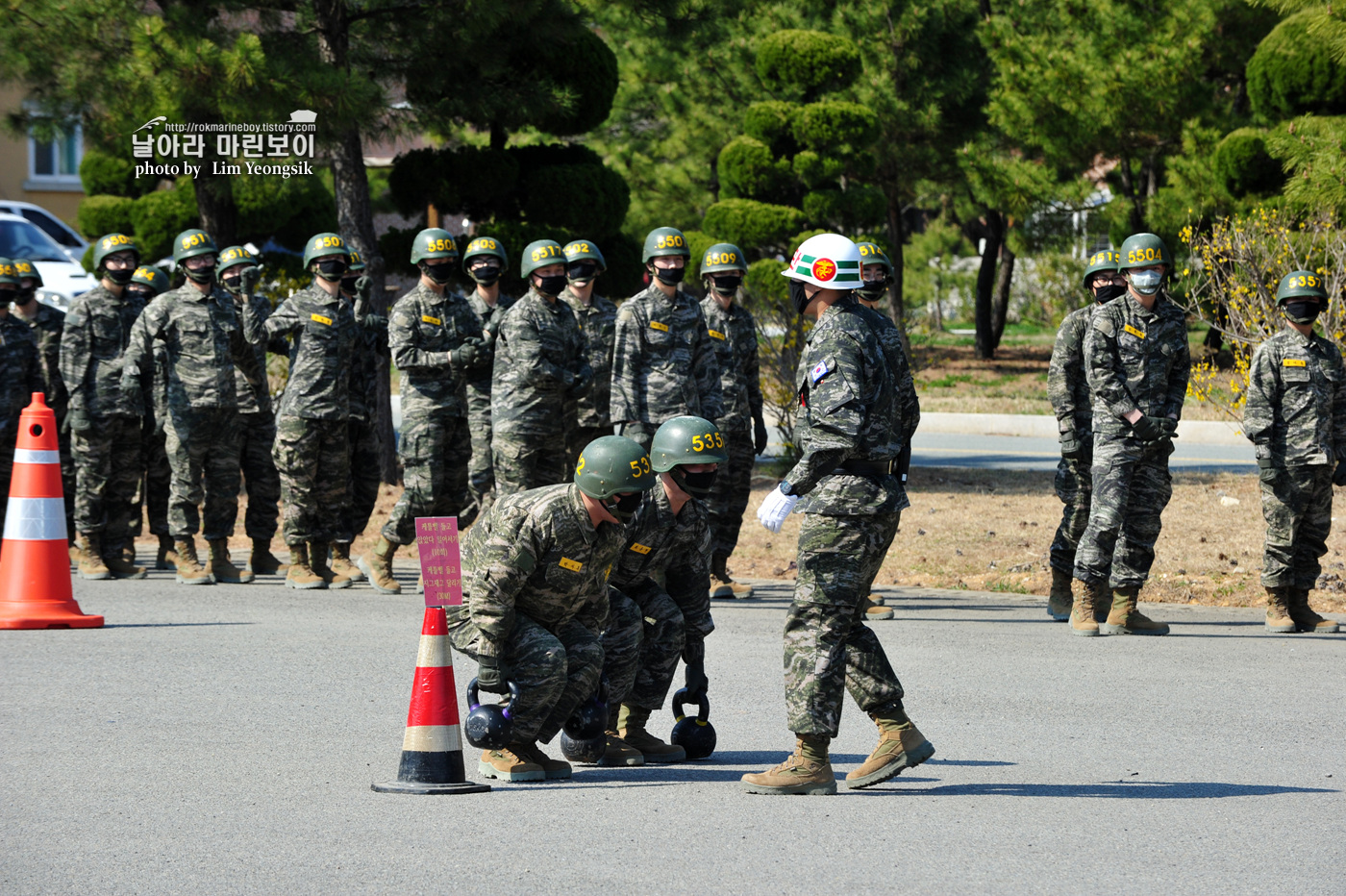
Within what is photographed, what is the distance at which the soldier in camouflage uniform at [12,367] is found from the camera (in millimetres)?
11992

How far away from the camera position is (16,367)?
1203cm

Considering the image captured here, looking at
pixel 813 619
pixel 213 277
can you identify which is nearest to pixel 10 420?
pixel 213 277

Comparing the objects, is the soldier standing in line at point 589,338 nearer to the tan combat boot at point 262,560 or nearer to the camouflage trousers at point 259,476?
the camouflage trousers at point 259,476

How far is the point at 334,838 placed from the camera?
5.38 metres

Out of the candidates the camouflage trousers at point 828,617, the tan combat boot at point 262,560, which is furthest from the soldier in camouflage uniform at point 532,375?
the camouflage trousers at point 828,617

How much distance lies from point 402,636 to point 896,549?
5269mm

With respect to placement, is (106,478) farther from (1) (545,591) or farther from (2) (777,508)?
(2) (777,508)

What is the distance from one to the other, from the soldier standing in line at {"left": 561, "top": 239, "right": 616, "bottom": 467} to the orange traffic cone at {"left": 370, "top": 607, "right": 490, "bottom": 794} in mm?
5041

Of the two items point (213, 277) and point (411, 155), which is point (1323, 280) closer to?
point (411, 155)

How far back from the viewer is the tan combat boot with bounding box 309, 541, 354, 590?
11.4 meters

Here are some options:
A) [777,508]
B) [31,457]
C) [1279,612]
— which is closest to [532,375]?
[31,457]

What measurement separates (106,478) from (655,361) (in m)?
4.42

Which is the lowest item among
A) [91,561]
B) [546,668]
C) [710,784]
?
[710,784]

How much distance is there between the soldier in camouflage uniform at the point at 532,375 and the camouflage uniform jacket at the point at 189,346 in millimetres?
2115
